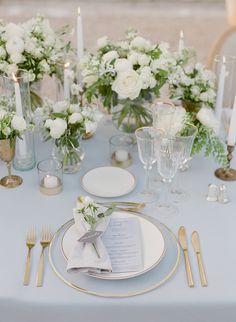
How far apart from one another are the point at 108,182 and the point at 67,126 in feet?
0.71

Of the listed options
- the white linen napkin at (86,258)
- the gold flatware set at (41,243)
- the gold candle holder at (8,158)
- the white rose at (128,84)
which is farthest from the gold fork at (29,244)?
the white rose at (128,84)

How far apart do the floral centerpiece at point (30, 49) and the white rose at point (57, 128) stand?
28cm

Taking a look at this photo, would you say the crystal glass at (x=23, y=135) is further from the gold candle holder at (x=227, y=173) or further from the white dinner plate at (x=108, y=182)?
the gold candle holder at (x=227, y=173)

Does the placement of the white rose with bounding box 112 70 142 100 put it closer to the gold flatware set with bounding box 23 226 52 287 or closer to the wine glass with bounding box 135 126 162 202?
the wine glass with bounding box 135 126 162 202

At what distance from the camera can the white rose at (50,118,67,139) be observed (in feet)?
4.64

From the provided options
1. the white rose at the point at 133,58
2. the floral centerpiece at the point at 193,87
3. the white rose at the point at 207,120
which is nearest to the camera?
the white rose at the point at 207,120

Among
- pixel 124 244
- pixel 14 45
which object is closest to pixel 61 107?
pixel 14 45

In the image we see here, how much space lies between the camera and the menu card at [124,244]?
3.72 feet

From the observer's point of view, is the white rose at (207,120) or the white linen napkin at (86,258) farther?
the white rose at (207,120)

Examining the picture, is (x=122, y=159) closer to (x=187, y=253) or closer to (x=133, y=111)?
(x=133, y=111)

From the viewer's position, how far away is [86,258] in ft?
3.65

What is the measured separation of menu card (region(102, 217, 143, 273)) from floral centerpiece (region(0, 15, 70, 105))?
644mm

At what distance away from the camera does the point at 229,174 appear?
154 cm

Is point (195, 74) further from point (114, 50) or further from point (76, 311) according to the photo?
point (76, 311)
